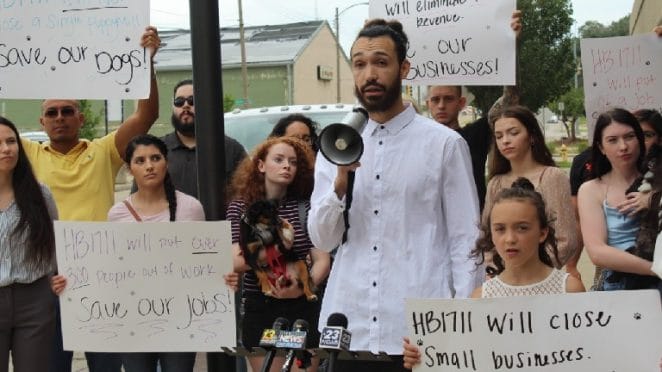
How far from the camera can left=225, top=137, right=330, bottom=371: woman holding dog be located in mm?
4402

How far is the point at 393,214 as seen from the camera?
3.32 m

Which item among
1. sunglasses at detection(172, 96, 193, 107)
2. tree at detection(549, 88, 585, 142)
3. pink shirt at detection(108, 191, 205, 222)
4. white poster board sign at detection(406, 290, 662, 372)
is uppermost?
tree at detection(549, 88, 585, 142)

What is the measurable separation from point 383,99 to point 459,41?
1.81m

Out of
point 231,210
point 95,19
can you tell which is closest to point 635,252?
point 231,210

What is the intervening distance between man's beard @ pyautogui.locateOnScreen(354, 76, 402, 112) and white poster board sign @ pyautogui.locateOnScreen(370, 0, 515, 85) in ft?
5.29

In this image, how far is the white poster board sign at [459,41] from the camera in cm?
491

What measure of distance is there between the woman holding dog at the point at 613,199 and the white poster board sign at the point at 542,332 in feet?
3.66

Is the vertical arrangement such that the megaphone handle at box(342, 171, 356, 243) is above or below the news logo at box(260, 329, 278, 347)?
above

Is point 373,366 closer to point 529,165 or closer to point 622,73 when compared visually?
point 529,165

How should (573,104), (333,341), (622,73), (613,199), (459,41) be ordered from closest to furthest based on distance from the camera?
(333,341), (613,199), (459,41), (622,73), (573,104)

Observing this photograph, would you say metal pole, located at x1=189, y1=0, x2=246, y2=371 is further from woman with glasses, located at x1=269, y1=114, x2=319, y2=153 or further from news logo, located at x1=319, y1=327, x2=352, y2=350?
woman with glasses, located at x1=269, y1=114, x2=319, y2=153

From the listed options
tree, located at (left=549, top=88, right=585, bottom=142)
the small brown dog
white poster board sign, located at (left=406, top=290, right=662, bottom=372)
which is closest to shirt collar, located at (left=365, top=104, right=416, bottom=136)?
white poster board sign, located at (left=406, top=290, right=662, bottom=372)

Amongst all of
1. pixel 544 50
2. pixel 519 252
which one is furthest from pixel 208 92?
pixel 544 50

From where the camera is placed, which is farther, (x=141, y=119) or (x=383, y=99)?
(x=141, y=119)
